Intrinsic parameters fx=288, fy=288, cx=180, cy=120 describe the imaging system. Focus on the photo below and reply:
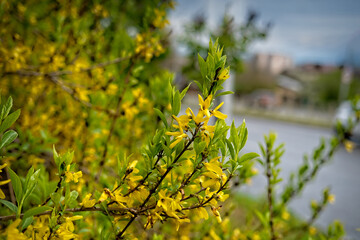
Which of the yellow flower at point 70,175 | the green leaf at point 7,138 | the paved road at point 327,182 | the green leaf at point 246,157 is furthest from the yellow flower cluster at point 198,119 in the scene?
the paved road at point 327,182

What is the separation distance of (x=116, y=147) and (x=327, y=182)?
6378mm

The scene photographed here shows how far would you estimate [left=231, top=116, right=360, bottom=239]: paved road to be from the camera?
5.19m

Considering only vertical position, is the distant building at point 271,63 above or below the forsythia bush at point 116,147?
above

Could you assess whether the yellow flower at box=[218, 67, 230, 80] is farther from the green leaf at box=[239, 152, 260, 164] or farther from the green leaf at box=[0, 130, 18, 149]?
the green leaf at box=[0, 130, 18, 149]

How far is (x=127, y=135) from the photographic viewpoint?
2244mm

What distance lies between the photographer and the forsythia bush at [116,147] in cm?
78

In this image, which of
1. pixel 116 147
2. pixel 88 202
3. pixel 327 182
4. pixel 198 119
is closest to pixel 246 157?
pixel 198 119

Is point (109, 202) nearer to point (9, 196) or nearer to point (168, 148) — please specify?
point (168, 148)

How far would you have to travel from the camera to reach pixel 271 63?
83.7 feet

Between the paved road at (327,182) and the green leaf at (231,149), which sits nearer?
the green leaf at (231,149)

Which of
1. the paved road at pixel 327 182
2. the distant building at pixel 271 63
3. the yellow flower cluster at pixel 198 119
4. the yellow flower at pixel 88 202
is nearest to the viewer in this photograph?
the yellow flower cluster at pixel 198 119

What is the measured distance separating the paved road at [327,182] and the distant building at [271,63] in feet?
36.2

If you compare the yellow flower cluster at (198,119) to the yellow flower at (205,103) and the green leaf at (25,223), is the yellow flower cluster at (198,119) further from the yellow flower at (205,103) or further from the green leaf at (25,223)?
the green leaf at (25,223)

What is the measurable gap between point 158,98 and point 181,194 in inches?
39.0
